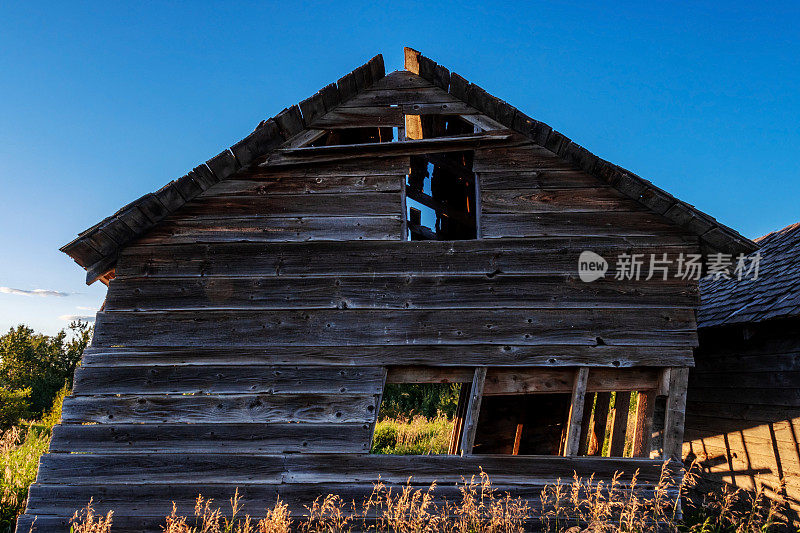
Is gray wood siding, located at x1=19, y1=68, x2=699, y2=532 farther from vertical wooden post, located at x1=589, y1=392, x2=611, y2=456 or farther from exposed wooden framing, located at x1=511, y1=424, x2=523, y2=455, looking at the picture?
exposed wooden framing, located at x1=511, y1=424, x2=523, y2=455

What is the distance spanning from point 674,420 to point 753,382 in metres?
3.40

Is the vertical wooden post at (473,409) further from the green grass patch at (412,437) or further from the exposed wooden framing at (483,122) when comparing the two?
the green grass patch at (412,437)

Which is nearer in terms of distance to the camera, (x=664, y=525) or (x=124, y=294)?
(x=664, y=525)

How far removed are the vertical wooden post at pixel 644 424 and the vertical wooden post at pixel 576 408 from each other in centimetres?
73

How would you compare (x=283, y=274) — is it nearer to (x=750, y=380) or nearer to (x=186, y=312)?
(x=186, y=312)

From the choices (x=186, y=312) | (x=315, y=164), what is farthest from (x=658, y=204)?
(x=186, y=312)

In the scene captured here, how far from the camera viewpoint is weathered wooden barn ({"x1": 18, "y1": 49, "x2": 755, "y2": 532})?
4.68 metres

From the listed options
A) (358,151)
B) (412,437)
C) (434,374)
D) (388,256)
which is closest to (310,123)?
(358,151)

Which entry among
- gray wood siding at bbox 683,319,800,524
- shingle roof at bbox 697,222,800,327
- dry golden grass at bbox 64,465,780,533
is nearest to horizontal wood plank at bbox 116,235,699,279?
dry golden grass at bbox 64,465,780,533

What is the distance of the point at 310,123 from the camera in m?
5.79

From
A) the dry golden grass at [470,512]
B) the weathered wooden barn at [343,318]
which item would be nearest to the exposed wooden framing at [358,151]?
the weathered wooden barn at [343,318]

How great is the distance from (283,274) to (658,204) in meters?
4.37

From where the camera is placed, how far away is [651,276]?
501cm

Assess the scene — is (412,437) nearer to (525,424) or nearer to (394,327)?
(525,424)
